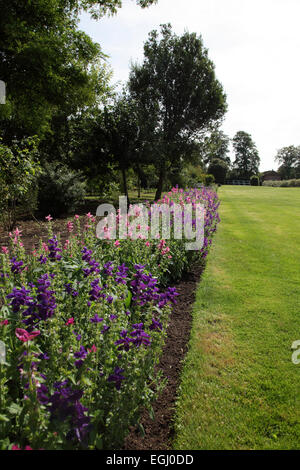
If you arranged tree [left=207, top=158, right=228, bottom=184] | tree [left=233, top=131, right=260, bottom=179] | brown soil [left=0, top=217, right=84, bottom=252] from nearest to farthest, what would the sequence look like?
brown soil [left=0, top=217, right=84, bottom=252]
tree [left=207, top=158, right=228, bottom=184]
tree [left=233, top=131, right=260, bottom=179]

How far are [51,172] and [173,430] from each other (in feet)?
37.8

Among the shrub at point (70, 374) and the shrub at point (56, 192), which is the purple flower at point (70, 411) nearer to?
the shrub at point (70, 374)

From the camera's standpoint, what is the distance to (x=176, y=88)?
19.3 metres

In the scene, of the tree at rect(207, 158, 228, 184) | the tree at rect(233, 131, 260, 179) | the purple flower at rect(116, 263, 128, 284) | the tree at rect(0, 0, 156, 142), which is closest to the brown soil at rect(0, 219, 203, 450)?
the purple flower at rect(116, 263, 128, 284)

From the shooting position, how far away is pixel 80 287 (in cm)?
284

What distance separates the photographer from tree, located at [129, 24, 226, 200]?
18734 mm

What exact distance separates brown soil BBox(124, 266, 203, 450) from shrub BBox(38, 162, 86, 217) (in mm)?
8319

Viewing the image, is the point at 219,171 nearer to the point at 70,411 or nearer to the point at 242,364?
the point at 242,364

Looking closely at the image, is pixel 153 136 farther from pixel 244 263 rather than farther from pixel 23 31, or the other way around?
pixel 244 263

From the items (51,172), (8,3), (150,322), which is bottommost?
(150,322)

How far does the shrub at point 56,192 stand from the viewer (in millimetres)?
11508

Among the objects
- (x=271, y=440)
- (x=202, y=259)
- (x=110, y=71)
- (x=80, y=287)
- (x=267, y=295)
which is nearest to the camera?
(x=271, y=440)

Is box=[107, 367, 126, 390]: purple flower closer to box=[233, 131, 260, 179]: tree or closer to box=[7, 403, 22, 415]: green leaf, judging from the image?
box=[7, 403, 22, 415]: green leaf

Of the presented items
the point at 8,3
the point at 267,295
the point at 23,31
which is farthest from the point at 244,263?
the point at 8,3
